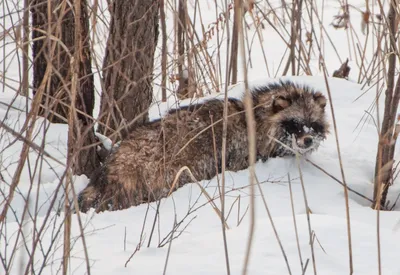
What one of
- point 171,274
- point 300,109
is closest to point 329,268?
point 171,274

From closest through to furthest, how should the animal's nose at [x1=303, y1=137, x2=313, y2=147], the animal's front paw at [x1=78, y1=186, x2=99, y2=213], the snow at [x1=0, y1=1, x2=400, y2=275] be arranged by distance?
the snow at [x1=0, y1=1, x2=400, y2=275]
the animal's front paw at [x1=78, y1=186, x2=99, y2=213]
the animal's nose at [x1=303, y1=137, x2=313, y2=147]

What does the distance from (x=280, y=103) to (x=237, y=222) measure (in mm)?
2079

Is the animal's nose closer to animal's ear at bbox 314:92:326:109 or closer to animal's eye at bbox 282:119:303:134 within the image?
animal's eye at bbox 282:119:303:134

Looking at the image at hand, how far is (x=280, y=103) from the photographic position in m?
6.05

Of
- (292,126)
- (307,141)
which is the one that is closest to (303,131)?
(292,126)

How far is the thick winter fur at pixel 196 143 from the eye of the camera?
513cm

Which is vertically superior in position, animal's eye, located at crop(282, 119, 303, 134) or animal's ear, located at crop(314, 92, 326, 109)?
animal's ear, located at crop(314, 92, 326, 109)

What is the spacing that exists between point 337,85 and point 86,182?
2.66 meters

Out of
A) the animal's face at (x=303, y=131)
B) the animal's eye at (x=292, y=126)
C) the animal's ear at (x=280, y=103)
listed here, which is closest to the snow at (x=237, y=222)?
the animal's face at (x=303, y=131)

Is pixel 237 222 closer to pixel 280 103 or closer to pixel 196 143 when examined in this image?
pixel 196 143

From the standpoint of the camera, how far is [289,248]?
3.31 m

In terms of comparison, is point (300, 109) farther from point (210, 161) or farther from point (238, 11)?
point (238, 11)

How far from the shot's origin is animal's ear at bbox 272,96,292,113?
238 inches

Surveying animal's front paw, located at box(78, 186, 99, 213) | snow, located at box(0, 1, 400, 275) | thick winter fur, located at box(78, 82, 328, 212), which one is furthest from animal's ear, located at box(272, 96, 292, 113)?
animal's front paw, located at box(78, 186, 99, 213)
